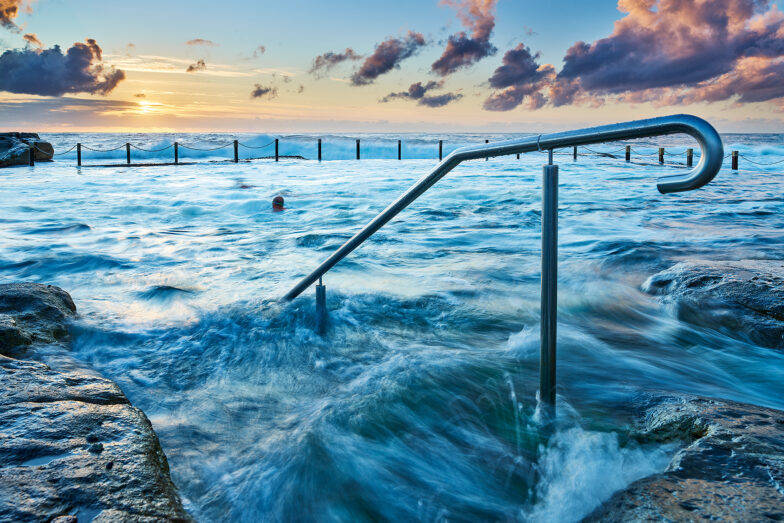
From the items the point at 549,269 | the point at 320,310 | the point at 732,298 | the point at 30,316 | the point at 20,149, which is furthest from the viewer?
the point at 20,149

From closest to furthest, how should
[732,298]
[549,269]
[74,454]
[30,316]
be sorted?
[74,454] < [549,269] < [30,316] < [732,298]

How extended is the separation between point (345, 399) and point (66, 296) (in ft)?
8.44

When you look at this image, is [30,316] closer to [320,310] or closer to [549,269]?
[320,310]

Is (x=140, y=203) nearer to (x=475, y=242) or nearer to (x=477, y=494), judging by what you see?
(x=475, y=242)

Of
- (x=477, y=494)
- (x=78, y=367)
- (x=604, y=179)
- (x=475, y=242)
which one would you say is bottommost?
(x=477, y=494)

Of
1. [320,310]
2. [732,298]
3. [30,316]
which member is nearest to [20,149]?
[30,316]

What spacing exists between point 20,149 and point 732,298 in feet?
92.3

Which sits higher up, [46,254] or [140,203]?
[140,203]

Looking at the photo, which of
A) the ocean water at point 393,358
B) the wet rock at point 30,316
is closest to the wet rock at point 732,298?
the ocean water at point 393,358

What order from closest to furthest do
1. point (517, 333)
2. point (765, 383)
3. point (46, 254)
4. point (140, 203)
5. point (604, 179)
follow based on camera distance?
point (765, 383) < point (517, 333) < point (46, 254) < point (140, 203) < point (604, 179)

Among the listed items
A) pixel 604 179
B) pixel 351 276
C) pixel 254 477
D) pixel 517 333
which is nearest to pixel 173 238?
pixel 351 276

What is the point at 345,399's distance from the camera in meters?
2.68

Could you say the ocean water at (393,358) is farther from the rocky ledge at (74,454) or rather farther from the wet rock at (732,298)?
the rocky ledge at (74,454)

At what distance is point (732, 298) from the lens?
381 cm
